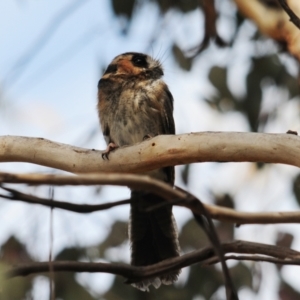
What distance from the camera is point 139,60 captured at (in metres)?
4.20

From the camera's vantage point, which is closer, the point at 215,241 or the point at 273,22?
the point at 215,241

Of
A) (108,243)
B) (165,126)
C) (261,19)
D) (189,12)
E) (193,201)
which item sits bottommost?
(193,201)

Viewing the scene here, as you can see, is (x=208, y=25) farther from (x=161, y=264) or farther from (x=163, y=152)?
(x=161, y=264)

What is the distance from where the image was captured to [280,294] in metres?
4.33

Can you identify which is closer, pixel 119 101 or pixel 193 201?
pixel 193 201

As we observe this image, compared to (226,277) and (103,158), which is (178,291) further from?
(226,277)

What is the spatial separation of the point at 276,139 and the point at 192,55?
2.35m

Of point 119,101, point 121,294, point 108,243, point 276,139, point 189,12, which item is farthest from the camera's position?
point 189,12

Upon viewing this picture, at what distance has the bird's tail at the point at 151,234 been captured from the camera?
3.71 m

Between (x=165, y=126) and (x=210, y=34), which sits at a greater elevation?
(x=210, y=34)

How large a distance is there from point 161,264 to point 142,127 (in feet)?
5.92

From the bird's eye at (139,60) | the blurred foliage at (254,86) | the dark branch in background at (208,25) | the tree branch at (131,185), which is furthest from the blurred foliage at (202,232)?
the tree branch at (131,185)

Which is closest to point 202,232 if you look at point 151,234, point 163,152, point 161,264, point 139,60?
point 151,234

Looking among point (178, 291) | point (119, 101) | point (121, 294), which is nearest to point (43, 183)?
point (119, 101)
